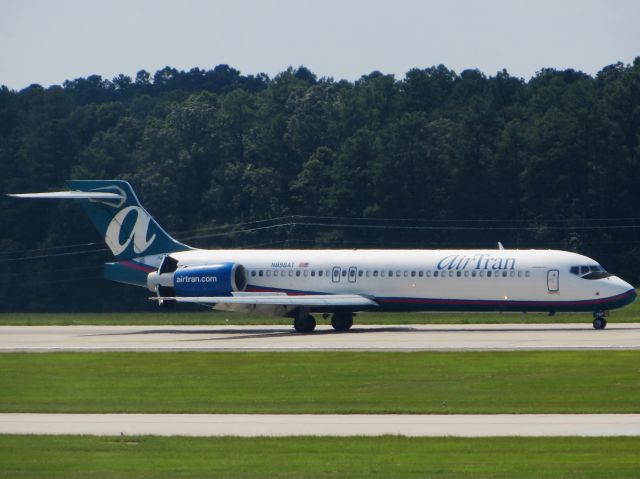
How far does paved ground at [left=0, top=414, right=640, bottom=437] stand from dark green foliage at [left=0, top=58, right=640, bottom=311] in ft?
221

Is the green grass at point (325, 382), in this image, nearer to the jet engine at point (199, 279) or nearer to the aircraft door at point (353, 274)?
the aircraft door at point (353, 274)

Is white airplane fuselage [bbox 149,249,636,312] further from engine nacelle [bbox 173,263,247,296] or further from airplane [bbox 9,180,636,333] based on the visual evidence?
engine nacelle [bbox 173,263,247,296]

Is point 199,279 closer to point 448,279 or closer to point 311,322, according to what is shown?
point 311,322

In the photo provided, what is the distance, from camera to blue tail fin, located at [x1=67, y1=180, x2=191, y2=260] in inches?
2384

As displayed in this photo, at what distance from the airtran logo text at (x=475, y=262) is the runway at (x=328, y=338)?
2.59m

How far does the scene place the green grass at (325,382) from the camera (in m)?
28.3

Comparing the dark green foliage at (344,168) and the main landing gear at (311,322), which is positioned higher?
the dark green foliage at (344,168)

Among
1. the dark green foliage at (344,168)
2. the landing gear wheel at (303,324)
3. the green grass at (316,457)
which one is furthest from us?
the dark green foliage at (344,168)

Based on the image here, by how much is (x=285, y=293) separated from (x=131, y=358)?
17518mm

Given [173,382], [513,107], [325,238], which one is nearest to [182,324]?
[173,382]

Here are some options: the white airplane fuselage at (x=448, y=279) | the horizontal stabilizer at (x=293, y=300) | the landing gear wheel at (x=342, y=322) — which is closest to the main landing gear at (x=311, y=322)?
the landing gear wheel at (x=342, y=322)

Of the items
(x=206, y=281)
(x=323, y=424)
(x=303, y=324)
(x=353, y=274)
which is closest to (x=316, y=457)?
(x=323, y=424)

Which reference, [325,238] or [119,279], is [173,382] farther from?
[325,238]

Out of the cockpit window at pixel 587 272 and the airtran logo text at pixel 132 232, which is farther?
the airtran logo text at pixel 132 232
